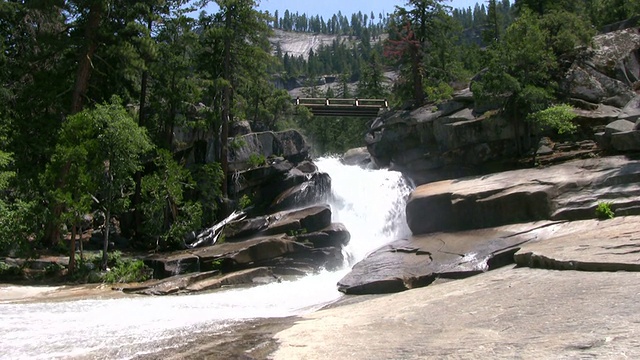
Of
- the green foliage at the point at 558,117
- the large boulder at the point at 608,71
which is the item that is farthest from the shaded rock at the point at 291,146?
the large boulder at the point at 608,71

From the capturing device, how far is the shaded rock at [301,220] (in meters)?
21.8

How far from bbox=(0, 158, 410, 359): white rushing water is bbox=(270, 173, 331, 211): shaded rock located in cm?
376

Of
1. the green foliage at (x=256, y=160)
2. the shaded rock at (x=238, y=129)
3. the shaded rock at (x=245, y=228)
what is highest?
the shaded rock at (x=238, y=129)

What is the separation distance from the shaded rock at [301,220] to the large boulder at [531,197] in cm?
408

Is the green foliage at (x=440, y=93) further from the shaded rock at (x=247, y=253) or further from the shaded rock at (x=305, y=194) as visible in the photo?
the shaded rock at (x=247, y=253)

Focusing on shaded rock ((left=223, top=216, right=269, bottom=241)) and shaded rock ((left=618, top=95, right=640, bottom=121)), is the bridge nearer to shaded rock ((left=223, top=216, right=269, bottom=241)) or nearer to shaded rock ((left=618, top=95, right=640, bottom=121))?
shaded rock ((left=223, top=216, right=269, bottom=241))

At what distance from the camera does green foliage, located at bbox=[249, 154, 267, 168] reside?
27047 mm

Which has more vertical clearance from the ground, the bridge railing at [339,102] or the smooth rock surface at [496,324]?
the bridge railing at [339,102]

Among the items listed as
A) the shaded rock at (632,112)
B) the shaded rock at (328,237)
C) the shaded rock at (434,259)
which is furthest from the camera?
the shaded rock at (328,237)

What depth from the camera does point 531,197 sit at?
55.4ft

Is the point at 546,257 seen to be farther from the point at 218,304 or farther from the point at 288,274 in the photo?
the point at 288,274

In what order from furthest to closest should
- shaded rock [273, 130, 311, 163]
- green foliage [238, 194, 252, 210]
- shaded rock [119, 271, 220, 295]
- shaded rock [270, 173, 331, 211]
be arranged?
shaded rock [273, 130, 311, 163] → green foliage [238, 194, 252, 210] → shaded rock [270, 173, 331, 211] → shaded rock [119, 271, 220, 295]

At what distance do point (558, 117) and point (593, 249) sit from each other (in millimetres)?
11769

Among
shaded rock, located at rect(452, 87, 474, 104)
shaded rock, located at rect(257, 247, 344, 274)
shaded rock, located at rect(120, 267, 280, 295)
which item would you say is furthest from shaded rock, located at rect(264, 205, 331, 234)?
shaded rock, located at rect(452, 87, 474, 104)
